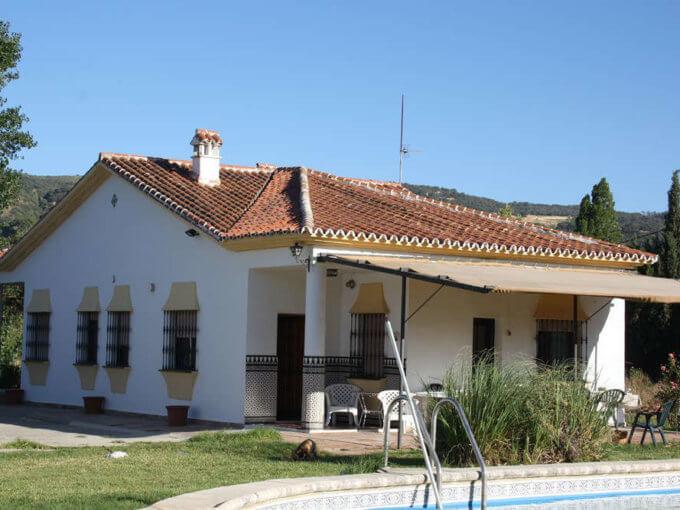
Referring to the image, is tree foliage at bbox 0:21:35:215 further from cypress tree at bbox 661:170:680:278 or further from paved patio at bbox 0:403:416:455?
cypress tree at bbox 661:170:680:278

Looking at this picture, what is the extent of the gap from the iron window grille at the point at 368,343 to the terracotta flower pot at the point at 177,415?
Result: 3513 millimetres

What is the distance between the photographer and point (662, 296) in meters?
20.0

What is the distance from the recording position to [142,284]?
2423cm

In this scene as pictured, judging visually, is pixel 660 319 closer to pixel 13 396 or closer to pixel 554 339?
pixel 554 339

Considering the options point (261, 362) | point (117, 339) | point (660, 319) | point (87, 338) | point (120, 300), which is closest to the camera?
point (261, 362)

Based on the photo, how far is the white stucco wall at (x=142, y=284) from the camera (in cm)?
2127

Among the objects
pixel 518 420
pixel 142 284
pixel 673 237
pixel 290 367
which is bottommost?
pixel 518 420

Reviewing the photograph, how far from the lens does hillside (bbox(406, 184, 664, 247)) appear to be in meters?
67.3

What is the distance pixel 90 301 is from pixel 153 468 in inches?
523

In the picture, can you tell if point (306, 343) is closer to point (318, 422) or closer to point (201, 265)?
point (318, 422)

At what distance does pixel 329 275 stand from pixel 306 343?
2.59 m

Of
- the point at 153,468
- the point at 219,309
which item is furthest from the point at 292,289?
the point at 153,468

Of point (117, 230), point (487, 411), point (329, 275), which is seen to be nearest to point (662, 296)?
point (329, 275)

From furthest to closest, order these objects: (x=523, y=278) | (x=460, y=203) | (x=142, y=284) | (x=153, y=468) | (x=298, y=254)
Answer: (x=460, y=203) < (x=142, y=284) < (x=298, y=254) < (x=523, y=278) < (x=153, y=468)
